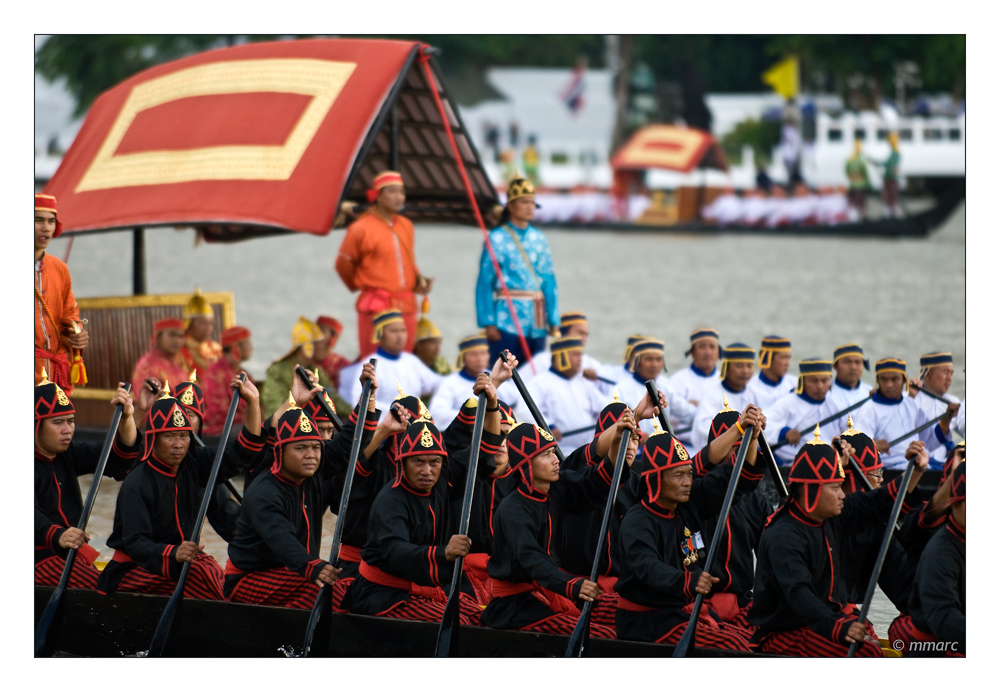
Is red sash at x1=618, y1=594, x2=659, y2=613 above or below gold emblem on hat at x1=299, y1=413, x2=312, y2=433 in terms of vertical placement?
below

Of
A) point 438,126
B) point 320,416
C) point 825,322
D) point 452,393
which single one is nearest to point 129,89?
point 438,126

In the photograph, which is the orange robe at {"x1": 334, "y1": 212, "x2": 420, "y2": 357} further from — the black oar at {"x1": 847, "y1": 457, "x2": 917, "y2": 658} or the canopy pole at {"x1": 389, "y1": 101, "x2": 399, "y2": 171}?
the black oar at {"x1": 847, "y1": 457, "x2": 917, "y2": 658}

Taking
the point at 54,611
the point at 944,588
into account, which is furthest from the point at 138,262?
the point at 944,588

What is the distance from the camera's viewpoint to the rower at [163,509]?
5629 mm

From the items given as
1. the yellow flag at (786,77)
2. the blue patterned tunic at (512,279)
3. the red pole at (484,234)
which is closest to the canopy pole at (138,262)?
the red pole at (484,234)

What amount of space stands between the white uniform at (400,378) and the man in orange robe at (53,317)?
182cm

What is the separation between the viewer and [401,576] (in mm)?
5438

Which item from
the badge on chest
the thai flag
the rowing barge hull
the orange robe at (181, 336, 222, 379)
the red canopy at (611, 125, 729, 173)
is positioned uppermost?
the thai flag

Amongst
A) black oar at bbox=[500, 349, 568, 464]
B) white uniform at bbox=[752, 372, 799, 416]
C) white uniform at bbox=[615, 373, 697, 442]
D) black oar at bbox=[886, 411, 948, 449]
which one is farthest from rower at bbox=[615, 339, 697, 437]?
black oar at bbox=[500, 349, 568, 464]

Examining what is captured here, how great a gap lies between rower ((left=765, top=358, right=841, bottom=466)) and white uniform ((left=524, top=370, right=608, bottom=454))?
1.07 meters

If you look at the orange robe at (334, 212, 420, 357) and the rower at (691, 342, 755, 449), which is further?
the orange robe at (334, 212, 420, 357)

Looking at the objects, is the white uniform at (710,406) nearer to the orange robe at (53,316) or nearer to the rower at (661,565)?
the rower at (661,565)

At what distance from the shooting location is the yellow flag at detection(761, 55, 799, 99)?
34.7 m

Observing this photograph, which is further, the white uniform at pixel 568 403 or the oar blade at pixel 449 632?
the white uniform at pixel 568 403
